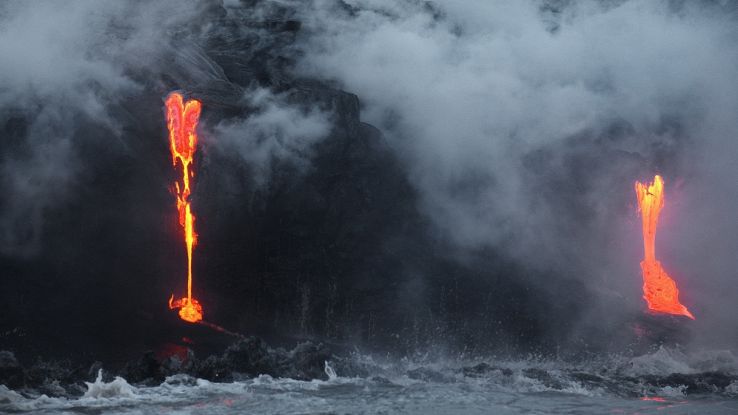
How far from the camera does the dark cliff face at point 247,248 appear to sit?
25031mm

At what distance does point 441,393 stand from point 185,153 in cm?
1201

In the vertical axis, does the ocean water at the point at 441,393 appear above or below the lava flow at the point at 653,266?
below

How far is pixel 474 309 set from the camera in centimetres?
3025

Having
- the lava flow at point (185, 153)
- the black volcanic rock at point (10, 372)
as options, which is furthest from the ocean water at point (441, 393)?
the lava flow at point (185, 153)

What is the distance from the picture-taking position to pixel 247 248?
28.5 m

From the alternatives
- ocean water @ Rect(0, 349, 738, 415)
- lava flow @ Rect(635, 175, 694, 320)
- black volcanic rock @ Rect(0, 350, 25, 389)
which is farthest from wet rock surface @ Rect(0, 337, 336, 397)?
lava flow @ Rect(635, 175, 694, 320)

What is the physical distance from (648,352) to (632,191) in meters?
7.37

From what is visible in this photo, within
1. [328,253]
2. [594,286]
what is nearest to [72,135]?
[328,253]

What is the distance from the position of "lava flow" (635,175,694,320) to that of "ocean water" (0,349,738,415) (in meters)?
4.16

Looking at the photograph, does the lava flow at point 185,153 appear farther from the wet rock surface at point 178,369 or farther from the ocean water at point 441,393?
the ocean water at point 441,393

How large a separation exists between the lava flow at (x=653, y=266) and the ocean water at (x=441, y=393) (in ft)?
13.6

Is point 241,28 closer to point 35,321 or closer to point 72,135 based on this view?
point 72,135

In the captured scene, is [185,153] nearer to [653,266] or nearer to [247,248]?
[247,248]

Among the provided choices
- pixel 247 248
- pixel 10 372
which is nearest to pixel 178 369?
pixel 10 372
